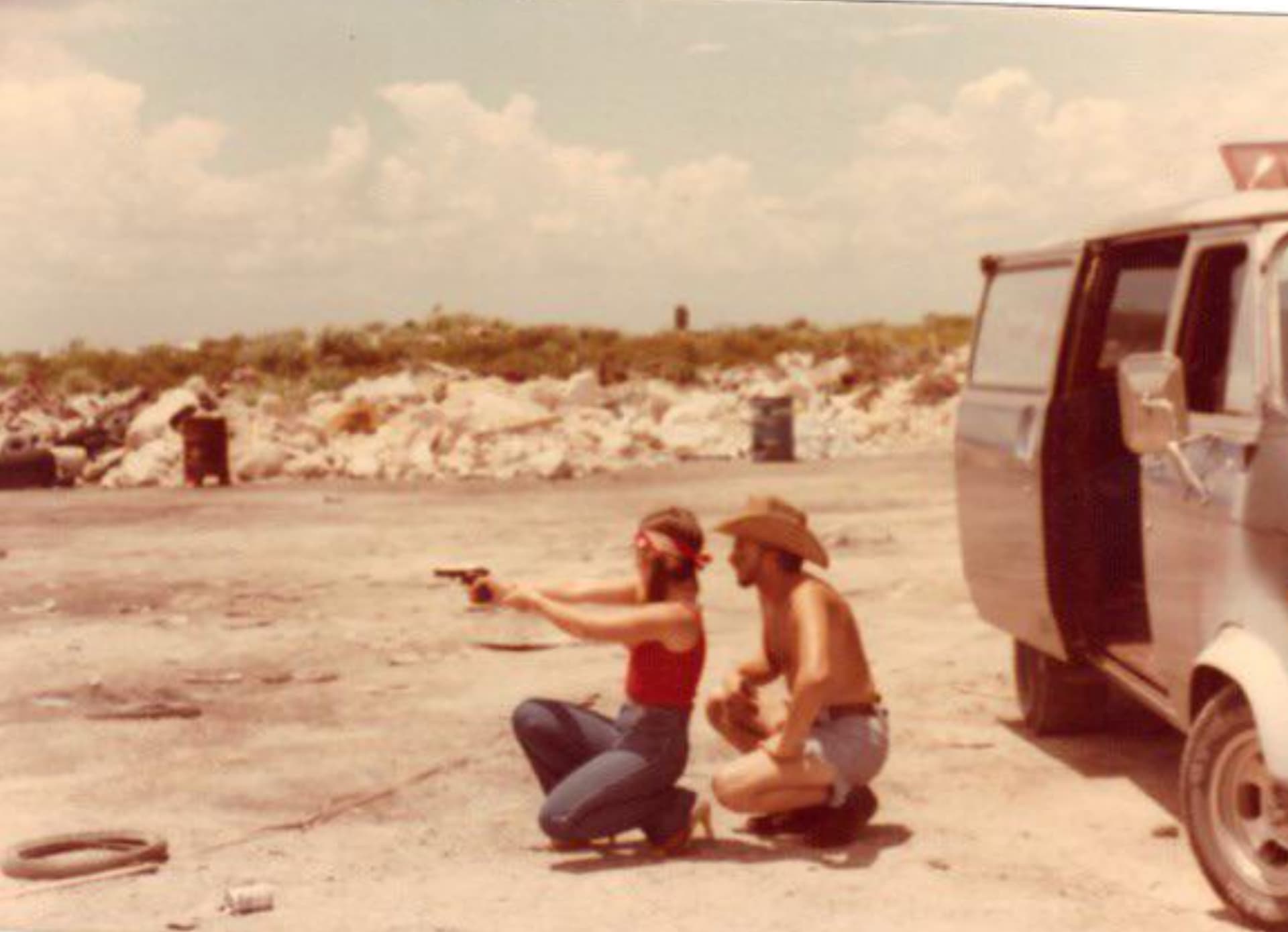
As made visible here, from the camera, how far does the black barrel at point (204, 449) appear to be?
2602 centimetres

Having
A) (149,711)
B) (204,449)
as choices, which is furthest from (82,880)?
(204,449)

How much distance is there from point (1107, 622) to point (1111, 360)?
1179mm

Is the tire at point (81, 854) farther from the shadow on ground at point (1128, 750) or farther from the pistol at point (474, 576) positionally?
the shadow on ground at point (1128, 750)

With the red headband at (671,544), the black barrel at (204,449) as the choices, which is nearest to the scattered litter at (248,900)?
the red headband at (671,544)

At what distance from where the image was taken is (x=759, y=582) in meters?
7.10

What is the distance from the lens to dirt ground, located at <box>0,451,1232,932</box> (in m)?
6.44

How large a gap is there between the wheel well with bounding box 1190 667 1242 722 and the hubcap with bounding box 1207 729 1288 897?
0.35 m

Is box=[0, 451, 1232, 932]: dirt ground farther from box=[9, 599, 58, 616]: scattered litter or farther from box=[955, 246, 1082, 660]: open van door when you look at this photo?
box=[955, 246, 1082, 660]: open van door

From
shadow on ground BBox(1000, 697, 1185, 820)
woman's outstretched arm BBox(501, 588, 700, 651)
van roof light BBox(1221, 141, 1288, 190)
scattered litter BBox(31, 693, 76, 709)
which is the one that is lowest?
shadow on ground BBox(1000, 697, 1185, 820)

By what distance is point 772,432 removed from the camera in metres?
28.8

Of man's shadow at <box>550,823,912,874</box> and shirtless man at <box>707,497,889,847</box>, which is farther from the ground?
shirtless man at <box>707,497,889,847</box>

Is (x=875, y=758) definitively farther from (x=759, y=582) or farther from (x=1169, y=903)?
(x=1169, y=903)

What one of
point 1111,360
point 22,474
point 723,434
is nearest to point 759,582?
point 1111,360

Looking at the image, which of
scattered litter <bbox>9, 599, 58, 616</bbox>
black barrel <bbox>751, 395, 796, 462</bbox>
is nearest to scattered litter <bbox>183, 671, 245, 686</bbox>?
scattered litter <bbox>9, 599, 58, 616</bbox>
